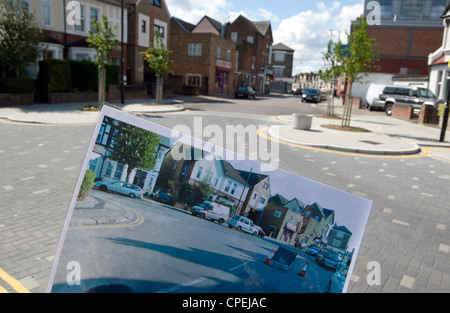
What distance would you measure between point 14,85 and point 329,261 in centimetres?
2258

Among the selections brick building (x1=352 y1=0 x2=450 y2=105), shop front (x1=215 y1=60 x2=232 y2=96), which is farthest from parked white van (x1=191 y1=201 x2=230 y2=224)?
shop front (x1=215 y1=60 x2=232 y2=96)

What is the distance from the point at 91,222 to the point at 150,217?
287 mm

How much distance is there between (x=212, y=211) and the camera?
6.01 ft

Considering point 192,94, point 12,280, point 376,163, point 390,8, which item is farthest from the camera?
point 390,8

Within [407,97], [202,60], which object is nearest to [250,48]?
[202,60]

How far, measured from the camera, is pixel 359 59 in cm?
1597

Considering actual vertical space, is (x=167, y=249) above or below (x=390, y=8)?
below

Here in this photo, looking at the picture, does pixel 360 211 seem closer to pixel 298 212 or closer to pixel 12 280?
pixel 298 212

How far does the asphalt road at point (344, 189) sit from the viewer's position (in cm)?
382

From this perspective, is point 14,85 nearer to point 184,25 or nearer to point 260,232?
point 260,232

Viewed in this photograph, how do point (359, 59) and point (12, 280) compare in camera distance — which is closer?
point (12, 280)

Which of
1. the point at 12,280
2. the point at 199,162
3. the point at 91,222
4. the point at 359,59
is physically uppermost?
the point at 359,59
